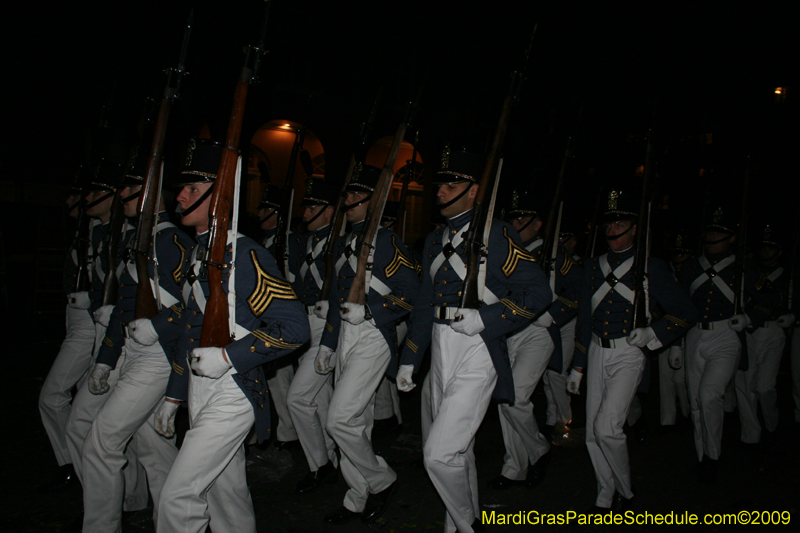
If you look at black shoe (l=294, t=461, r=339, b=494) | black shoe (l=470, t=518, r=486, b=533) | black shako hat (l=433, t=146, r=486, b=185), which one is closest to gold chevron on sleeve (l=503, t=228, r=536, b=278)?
black shako hat (l=433, t=146, r=486, b=185)

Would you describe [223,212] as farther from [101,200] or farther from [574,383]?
[574,383]

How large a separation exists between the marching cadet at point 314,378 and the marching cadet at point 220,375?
1.32 m

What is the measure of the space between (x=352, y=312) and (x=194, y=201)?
162cm

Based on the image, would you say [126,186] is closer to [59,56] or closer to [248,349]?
[248,349]

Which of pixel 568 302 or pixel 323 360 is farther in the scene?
pixel 568 302

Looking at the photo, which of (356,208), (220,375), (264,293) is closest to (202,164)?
(264,293)

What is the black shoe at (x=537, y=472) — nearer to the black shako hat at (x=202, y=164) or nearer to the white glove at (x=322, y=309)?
the white glove at (x=322, y=309)

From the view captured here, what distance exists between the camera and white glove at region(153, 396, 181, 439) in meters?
3.19

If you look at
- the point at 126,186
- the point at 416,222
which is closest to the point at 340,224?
the point at 126,186

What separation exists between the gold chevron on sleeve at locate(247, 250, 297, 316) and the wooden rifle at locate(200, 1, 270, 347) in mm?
148

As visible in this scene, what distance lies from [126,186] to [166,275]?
4.08ft

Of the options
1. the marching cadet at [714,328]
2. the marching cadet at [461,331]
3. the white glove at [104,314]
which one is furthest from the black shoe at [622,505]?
the white glove at [104,314]

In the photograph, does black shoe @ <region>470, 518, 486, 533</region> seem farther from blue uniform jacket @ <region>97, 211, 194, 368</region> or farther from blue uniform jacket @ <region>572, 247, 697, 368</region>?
blue uniform jacket @ <region>97, 211, 194, 368</region>

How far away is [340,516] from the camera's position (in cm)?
425
